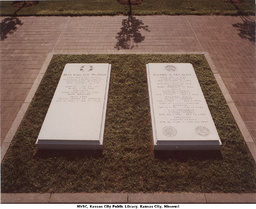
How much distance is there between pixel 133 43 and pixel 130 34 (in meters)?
0.97

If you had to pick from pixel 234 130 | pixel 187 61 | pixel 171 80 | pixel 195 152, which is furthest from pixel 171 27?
pixel 195 152

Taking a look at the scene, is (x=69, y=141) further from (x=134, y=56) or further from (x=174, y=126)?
(x=134, y=56)

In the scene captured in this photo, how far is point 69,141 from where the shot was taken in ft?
15.9

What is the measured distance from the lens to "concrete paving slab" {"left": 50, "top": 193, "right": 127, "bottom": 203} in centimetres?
418

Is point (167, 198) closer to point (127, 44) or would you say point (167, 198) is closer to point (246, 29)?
point (127, 44)

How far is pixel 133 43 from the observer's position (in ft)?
29.0

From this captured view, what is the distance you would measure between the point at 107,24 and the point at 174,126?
792cm

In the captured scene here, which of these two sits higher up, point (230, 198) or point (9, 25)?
point (9, 25)

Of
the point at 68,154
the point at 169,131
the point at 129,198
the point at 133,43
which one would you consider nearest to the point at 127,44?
the point at 133,43

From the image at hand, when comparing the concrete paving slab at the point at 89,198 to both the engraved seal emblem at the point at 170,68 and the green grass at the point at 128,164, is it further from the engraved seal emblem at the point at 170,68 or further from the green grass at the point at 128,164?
the engraved seal emblem at the point at 170,68

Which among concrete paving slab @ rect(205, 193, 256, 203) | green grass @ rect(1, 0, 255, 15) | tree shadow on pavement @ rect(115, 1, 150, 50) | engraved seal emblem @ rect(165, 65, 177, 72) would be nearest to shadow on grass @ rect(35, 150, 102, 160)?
concrete paving slab @ rect(205, 193, 256, 203)

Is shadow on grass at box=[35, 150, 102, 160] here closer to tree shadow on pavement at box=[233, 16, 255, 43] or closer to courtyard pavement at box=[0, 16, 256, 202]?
courtyard pavement at box=[0, 16, 256, 202]

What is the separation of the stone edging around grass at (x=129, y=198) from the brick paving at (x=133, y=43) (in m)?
2.03

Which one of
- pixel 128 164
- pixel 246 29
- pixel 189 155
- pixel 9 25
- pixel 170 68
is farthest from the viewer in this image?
pixel 9 25
